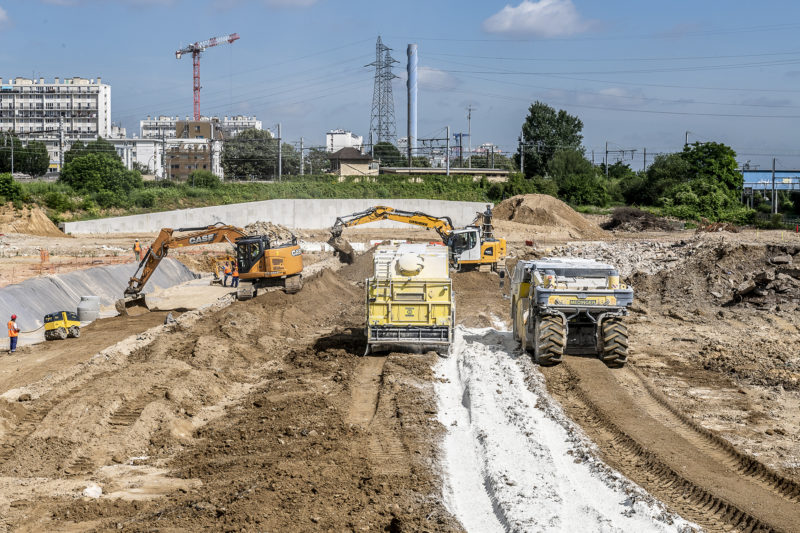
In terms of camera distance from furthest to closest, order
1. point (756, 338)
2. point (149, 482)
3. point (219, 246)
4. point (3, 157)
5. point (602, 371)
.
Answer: point (3, 157) < point (219, 246) < point (756, 338) < point (602, 371) < point (149, 482)

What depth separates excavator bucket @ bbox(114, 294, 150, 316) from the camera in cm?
2881

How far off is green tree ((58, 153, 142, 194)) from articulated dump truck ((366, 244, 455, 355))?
51.6m

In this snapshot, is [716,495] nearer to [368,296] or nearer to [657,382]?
[657,382]

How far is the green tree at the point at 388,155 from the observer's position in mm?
102625

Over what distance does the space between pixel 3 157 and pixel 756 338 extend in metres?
82.8

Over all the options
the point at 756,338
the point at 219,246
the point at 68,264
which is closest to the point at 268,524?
the point at 756,338

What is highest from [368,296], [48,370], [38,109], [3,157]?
[38,109]

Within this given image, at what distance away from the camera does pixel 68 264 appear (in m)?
38.8

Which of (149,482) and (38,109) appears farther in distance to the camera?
(38,109)

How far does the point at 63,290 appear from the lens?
3105 cm

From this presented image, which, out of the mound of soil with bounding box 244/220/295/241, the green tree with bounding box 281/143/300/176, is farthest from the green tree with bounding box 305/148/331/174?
the mound of soil with bounding box 244/220/295/241

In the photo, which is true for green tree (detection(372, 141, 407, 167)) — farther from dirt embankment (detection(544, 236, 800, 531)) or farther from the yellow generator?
the yellow generator

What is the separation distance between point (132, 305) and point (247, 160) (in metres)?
71.6

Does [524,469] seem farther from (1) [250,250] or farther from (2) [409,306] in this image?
(1) [250,250]
